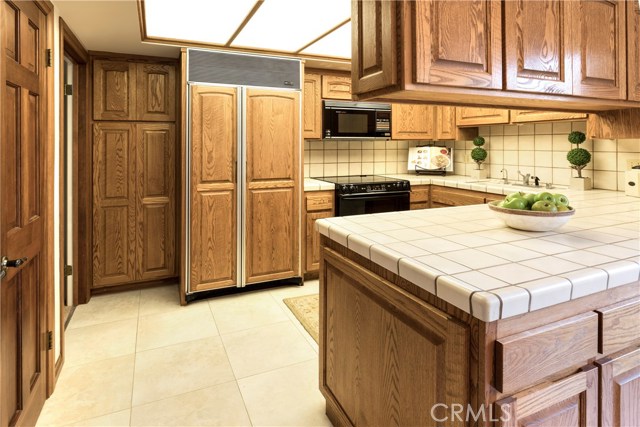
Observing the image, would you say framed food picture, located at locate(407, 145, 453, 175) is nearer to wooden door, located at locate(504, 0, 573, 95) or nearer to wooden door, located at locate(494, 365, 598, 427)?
wooden door, located at locate(504, 0, 573, 95)

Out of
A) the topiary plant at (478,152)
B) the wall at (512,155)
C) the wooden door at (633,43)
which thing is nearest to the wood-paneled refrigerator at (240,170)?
the wall at (512,155)

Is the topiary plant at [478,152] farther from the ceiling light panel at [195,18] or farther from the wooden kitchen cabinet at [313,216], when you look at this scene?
the ceiling light panel at [195,18]

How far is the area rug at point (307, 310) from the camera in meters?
2.72

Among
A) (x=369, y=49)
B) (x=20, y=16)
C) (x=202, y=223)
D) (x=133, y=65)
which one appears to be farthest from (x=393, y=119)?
(x=20, y=16)

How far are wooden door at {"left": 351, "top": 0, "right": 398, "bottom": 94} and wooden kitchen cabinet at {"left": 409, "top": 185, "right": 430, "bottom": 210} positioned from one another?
8.49 ft

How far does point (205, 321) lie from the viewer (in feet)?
9.38

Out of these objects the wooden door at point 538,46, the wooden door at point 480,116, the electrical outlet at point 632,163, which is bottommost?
the electrical outlet at point 632,163

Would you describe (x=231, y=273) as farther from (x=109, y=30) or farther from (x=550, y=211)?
(x=550, y=211)

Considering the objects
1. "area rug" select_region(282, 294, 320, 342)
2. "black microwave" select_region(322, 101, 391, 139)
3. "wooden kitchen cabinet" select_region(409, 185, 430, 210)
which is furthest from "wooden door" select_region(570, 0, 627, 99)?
"black microwave" select_region(322, 101, 391, 139)

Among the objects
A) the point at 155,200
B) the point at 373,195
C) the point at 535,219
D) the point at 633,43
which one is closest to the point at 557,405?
the point at 535,219

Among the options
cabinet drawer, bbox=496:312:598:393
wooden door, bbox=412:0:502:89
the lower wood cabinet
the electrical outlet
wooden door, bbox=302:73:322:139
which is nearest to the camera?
cabinet drawer, bbox=496:312:598:393

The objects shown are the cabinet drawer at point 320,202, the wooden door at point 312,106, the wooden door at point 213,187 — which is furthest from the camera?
the wooden door at point 312,106

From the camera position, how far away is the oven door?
3.59 meters

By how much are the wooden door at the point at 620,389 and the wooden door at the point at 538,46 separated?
3.01 feet
